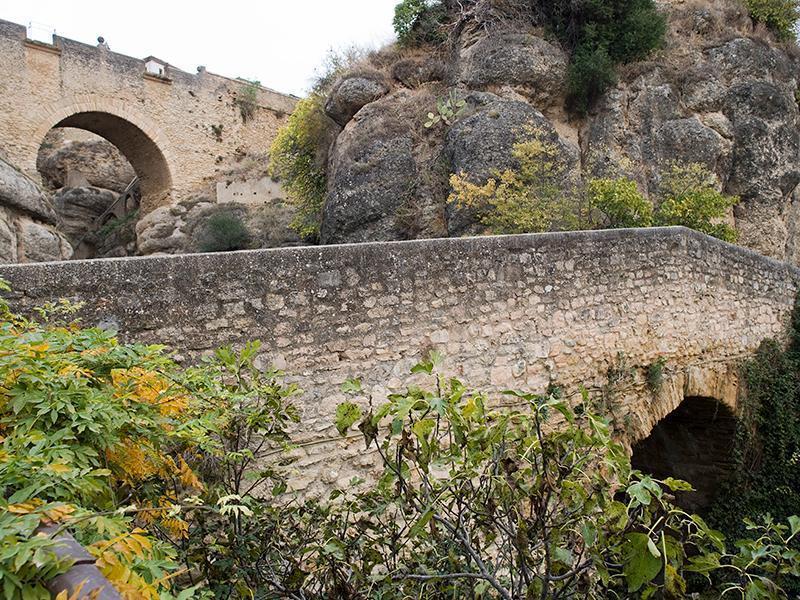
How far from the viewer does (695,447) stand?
8750 millimetres

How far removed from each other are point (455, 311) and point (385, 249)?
2.77 ft

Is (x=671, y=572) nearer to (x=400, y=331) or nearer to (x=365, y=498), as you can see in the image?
(x=365, y=498)

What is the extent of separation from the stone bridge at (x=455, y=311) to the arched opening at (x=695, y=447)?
0.31 feet

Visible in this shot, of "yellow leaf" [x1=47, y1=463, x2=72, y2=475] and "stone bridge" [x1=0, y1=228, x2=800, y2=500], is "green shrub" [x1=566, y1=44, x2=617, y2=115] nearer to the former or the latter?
"stone bridge" [x1=0, y1=228, x2=800, y2=500]

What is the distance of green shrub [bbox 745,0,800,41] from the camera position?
15.6 meters

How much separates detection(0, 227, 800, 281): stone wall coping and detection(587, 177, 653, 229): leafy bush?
2.44 meters

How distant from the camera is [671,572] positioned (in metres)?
1.99

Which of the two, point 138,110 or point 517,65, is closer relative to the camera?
point 517,65

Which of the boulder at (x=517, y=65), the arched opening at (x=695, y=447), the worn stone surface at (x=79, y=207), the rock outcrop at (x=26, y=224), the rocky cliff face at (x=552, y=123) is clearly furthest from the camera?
the worn stone surface at (x=79, y=207)

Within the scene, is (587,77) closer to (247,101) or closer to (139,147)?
(247,101)

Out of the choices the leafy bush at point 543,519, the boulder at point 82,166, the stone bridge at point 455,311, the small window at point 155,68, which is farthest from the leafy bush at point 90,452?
the boulder at point 82,166

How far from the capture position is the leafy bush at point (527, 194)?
10.2 meters

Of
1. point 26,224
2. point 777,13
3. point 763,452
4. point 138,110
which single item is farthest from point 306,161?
point 777,13

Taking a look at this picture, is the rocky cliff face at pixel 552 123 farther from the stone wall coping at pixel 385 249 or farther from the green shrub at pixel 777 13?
the stone wall coping at pixel 385 249
